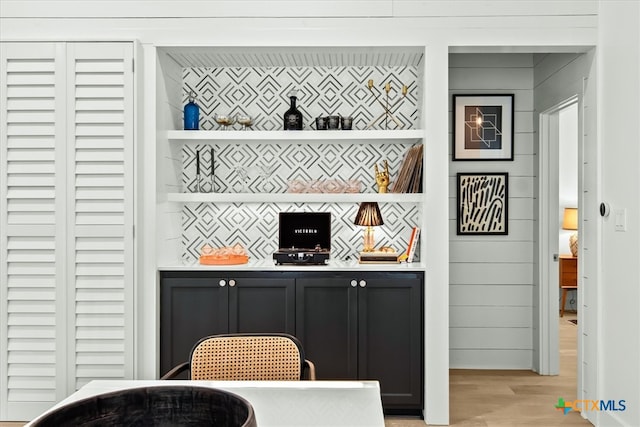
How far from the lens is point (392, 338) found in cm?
359

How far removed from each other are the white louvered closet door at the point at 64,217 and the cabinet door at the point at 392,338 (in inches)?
53.4

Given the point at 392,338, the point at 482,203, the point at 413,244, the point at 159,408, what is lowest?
the point at 392,338

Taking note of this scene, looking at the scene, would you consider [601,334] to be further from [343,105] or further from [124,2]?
[124,2]

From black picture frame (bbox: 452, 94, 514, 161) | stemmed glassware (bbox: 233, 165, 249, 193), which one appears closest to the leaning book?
black picture frame (bbox: 452, 94, 514, 161)

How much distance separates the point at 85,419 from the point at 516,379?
3.71 m

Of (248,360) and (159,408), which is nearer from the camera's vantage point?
(159,408)

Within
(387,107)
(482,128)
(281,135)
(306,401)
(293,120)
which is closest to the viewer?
(306,401)

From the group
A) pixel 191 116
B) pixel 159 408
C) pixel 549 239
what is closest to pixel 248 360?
pixel 159 408

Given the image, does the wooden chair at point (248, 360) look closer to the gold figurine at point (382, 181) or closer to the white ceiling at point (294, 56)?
the gold figurine at point (382, 181)

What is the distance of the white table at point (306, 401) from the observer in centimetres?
158

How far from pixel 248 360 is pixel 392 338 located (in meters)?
1.46

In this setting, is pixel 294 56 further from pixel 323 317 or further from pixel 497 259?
pixel 497 259

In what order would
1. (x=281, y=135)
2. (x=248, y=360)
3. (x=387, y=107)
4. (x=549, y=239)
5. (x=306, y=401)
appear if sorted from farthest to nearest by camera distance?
(x=549, y=239), (x=387, y=107), (x=281, y=135), (x=248, y=360), (x=306, y=401)

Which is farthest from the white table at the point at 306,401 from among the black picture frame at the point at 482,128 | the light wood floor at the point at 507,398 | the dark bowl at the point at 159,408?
the black picture frame at the point at 482,128
